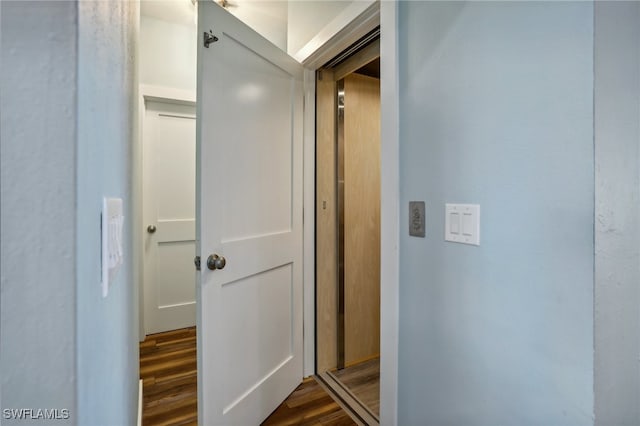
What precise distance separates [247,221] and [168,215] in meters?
1.60

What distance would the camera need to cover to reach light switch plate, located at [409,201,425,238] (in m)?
1.11

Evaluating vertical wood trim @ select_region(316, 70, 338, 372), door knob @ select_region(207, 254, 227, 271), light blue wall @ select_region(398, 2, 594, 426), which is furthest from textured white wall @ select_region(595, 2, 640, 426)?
vertical wood trim @ select_region(316, 70, 338, 372)

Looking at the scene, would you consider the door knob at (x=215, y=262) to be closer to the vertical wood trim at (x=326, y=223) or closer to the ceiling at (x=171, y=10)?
the vertical wood trim at (x=326, y=223)

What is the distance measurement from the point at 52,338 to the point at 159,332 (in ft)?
9.36

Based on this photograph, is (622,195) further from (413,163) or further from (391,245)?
(391,245)

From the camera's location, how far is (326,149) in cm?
204

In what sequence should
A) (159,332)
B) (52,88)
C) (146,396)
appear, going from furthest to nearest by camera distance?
(159,332) < (146,396) < (52,88)

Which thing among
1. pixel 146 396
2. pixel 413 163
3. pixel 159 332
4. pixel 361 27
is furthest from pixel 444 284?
pixel 159 332

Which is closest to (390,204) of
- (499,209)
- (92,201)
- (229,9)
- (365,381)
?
(499,209)

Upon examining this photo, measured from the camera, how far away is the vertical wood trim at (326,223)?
201cm

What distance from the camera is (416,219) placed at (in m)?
1.13

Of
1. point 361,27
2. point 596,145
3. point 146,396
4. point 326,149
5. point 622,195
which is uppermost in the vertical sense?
point 361,27

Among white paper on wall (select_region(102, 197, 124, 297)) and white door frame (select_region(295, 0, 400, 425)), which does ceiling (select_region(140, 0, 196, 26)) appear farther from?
white paper on wall (select_region(102, 197, 124, 297))

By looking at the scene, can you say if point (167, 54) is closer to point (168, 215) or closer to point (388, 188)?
point (168, 215)
